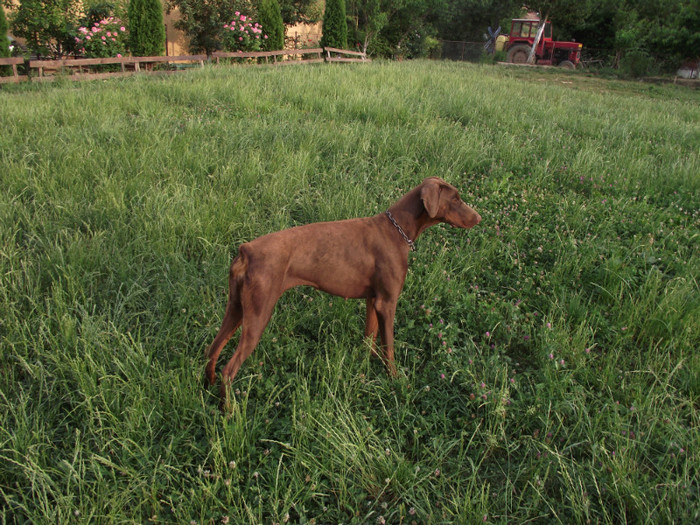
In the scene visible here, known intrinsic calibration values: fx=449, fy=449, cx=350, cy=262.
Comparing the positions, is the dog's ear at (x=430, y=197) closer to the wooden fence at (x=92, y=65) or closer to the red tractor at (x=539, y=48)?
the wooden fence at (x=92, y=65)

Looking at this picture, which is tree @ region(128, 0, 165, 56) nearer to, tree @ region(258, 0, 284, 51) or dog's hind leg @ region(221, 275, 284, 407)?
tree @ region(258, 0, 284, 51)

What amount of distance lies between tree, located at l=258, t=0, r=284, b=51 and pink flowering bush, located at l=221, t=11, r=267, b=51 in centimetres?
38

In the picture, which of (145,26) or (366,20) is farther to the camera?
(366,20)

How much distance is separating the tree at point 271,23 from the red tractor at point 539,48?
1729 centimetres

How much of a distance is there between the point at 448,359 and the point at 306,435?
1029 millimetres

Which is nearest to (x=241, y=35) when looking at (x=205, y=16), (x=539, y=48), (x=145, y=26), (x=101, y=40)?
(x=205, y=16)

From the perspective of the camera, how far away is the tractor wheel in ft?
94.2

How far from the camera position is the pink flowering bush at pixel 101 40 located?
1348 cm

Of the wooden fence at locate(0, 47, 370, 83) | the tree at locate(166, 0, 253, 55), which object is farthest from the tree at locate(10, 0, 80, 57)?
the tree at locate(166, 0, 253, 55)

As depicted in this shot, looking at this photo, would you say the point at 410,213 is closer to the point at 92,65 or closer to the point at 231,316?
the point at 231,316

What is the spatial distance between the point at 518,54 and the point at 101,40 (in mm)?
24876

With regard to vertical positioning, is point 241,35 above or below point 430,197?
above

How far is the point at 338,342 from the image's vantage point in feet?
9.57

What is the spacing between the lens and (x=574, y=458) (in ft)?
7.54
